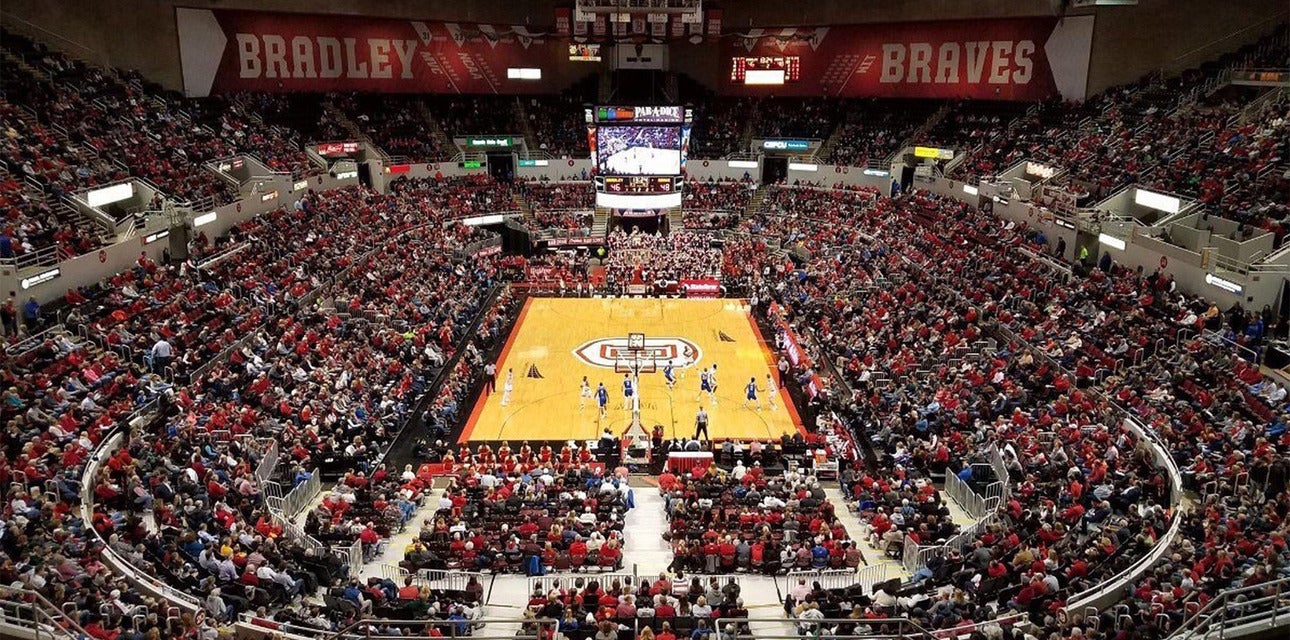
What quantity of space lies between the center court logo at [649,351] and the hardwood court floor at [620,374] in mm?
34

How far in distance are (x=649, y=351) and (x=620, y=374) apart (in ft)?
7.68

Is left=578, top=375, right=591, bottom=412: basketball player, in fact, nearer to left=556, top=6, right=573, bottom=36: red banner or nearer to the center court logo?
the center court logo

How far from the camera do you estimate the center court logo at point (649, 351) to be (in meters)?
29.8

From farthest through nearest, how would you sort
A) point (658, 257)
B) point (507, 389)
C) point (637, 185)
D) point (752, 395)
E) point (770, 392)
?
point (637, 185) → point (658, 257) → point (770, 392) → point (507, 389) → point (752, 395)

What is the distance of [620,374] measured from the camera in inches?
1125

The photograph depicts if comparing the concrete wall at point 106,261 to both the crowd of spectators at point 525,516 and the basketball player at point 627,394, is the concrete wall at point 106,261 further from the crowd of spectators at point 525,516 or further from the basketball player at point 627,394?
the basketball player at point 627,394

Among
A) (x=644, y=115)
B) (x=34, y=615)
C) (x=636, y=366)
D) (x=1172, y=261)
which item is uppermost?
(x=644, y=115)

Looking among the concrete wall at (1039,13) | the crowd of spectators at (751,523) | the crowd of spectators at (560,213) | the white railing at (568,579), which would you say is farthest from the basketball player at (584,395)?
the concrete wall at (1039,13)

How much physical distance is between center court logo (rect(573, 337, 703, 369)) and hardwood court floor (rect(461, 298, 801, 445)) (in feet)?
0.11

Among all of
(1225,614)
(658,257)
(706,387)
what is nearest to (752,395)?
(706,387)

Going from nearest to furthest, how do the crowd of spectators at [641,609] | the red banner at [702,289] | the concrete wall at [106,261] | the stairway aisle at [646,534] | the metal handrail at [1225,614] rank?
the metal handrail at [1225,614], the crowd of spectators at [641,609], the stairway aisle at [646,534], the concrete wall at [106,261], the red banner at [702,289]

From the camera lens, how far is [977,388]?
23266mm

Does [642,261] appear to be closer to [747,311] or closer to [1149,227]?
[747,311]

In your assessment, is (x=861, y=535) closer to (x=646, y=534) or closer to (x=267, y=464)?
(x=646, y=534)
